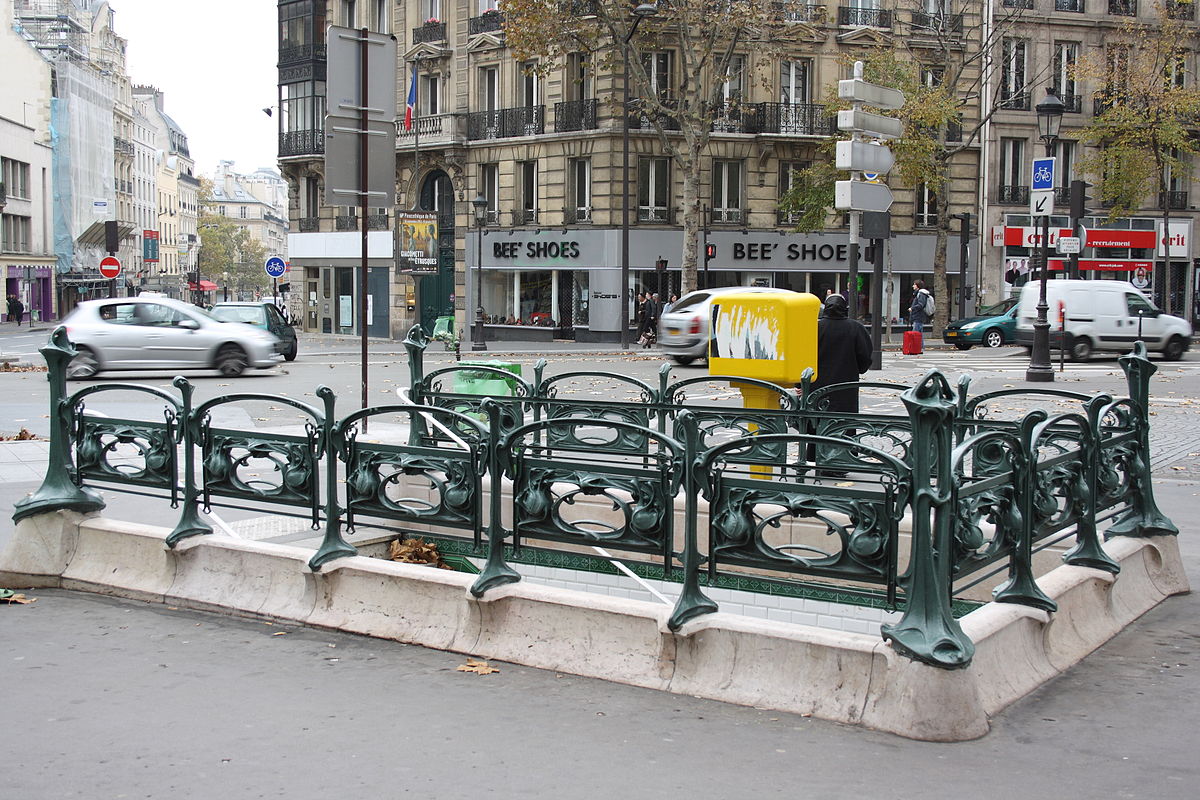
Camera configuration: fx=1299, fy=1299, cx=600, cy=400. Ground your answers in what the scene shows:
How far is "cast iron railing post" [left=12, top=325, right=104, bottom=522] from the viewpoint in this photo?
7.25m

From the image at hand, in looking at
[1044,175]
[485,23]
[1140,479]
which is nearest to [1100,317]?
[1044,175]

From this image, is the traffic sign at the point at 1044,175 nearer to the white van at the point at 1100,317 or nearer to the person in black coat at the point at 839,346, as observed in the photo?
the white van at the point at 1100,317

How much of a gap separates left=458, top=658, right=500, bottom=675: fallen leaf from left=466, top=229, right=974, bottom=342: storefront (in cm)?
3581

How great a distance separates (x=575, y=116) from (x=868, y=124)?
29.7m

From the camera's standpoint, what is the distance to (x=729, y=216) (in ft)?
145

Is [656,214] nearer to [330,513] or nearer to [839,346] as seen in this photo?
[839,346]

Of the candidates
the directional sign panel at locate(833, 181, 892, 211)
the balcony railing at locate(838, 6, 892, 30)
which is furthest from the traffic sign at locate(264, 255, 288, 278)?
the directional sign panel at locate(833, 181, 892, 211)

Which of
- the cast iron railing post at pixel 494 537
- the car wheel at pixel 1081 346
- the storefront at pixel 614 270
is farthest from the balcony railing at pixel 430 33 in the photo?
the cast iron railing post at pixel 494 537

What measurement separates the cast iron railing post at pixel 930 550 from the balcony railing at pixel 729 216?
3985cm

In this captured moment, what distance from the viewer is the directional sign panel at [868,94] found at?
14156 mm

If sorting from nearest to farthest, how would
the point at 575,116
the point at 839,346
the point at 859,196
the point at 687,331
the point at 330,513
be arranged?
the point at 330,513, the point at 839,346, the point at 859,196, the point at 687,331, the point at 575,116

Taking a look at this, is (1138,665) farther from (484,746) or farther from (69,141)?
(69,141)

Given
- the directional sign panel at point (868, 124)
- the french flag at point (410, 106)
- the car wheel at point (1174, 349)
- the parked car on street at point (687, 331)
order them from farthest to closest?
1. the french flag at point (410, 106)
2. the car wheel at point (1174, 349)
3. the parked car on street at point (687, 331)
4. the directional sign panel at point (868, 124)

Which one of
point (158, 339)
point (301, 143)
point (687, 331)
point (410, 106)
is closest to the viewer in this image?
point (158, 339)
